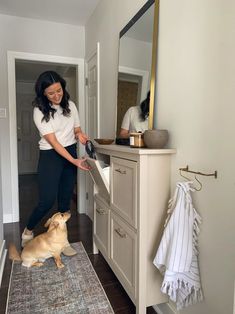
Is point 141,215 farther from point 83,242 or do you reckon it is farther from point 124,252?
point 83,242

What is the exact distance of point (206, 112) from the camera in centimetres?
117

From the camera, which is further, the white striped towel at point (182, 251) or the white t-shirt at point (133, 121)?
the white t-shirt at point (133, 121)

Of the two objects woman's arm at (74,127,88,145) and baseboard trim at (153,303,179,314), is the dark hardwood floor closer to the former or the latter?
baseboard trim at (153,303,179,314)

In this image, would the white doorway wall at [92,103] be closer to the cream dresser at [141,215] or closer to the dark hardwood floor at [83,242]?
the dark hardwood floor at [83,242]

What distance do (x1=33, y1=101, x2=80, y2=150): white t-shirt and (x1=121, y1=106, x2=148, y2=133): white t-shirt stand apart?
517 mm

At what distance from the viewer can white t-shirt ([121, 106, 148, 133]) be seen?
5.75 ft

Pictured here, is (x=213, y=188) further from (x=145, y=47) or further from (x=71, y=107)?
(x=71, y=107)

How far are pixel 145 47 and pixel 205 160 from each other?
3.06 feet

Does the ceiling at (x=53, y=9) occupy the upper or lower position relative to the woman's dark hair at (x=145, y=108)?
upper

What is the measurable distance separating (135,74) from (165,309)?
5.14 feet

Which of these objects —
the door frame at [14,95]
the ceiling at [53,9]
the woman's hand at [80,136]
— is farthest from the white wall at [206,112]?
the door frame at [14,95]

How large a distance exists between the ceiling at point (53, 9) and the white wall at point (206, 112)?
1.58 meters

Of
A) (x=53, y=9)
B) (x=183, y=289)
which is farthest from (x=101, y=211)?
(x=53, y=9)

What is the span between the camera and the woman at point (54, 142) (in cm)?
209
